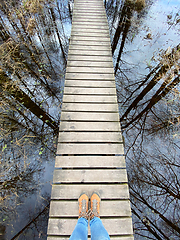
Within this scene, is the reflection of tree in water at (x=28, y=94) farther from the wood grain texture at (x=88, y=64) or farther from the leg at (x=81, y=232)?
the leg at (x=81, y=232)

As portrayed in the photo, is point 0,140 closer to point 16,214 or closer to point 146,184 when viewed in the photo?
point 16,214

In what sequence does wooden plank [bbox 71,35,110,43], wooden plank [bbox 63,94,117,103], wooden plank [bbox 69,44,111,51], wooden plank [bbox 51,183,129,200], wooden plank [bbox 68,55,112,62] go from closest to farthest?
wooden plank [bbox 51,183,129,200] < wooden plank [bbox 63,94,117,103] < wooden plank [bbox 68,55,112,62] < wooden plank [bbox 69,44,111,51] < wooden plank [bbox 71,35,110,43]

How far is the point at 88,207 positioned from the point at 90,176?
403mm

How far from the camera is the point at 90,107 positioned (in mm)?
2520

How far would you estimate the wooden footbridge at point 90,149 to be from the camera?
5.78 feet

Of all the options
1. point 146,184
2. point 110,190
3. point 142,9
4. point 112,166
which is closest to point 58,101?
point 112,166

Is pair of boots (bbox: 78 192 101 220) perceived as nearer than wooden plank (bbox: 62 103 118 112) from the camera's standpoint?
Yes

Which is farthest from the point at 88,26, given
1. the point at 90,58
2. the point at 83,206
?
the point at 83,206

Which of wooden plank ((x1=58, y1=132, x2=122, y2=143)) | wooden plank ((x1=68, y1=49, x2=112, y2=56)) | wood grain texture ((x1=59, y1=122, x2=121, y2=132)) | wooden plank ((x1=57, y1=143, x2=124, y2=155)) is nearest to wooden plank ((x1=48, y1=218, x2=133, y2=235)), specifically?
wooden plank ((x1=57, y1=143, x2=124, y2=155))

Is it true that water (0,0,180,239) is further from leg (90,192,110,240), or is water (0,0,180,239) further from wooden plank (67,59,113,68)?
leg (90,192,110,240)

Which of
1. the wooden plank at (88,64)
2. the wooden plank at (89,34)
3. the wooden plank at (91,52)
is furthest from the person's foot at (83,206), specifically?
the wooden plank at (89,34)

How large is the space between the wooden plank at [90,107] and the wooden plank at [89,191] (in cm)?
133

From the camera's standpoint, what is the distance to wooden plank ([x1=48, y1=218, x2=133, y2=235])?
Answer: 1.69 metres

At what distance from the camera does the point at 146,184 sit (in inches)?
101
